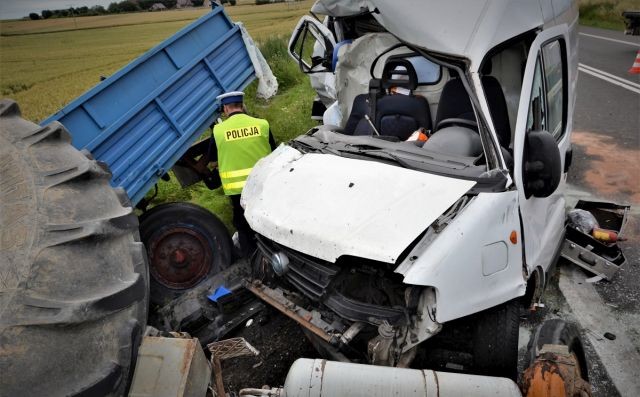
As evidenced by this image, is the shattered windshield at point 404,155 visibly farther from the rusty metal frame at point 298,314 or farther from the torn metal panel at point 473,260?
the rusty metal frame at point 298,314

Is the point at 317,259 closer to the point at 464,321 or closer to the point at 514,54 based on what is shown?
the point at 464,321

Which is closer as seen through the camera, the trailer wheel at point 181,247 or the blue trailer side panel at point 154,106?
the blue trailer side panel at point 154,106

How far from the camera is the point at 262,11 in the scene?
9.05m

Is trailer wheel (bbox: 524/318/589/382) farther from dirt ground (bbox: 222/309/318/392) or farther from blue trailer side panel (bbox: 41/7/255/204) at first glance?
blue trailer side panel (bbox: 41/7/255/204)

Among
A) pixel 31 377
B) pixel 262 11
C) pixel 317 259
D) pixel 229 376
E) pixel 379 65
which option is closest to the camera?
pixel 31 377

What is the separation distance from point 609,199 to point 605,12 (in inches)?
792

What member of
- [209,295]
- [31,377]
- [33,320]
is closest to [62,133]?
[33,320]

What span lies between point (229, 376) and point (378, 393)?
1840 millimetres

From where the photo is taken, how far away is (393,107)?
3959 mm

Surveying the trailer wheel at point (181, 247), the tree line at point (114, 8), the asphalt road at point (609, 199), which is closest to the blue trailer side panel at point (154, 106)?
the trailer wheel at point (181, 247)

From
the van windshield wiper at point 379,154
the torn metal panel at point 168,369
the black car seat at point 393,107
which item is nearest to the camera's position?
the torn metal panel at point 168,369

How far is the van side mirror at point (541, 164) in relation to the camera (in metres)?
2.81

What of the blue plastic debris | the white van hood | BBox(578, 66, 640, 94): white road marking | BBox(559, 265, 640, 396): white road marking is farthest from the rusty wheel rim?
BBox(578, 66, 640, 94): white road marking

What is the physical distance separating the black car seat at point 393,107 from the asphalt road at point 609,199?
1905mm
